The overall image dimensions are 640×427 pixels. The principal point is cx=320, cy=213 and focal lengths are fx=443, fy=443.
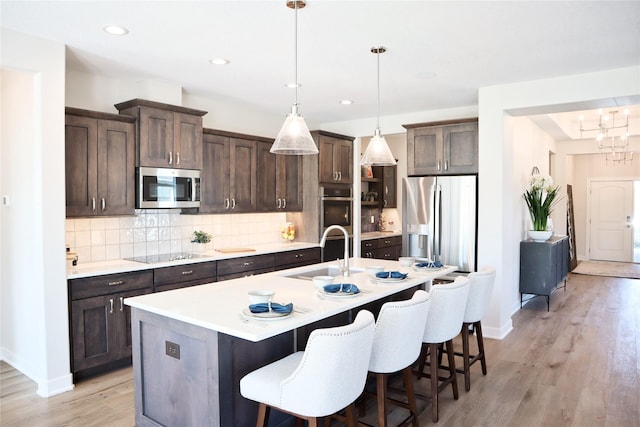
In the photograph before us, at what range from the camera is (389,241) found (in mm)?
7309

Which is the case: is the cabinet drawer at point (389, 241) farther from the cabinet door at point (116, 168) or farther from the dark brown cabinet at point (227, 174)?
the cabinet door at point (116, 168)

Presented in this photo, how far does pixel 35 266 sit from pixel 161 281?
39.7 inches

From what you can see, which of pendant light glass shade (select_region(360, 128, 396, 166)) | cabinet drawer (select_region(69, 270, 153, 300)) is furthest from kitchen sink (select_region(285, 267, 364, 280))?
cabinet drawer (select_region(69, 270, 153, 300))

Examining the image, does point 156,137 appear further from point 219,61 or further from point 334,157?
point 334,157

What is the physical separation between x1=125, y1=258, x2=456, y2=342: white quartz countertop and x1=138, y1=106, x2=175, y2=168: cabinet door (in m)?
1.75

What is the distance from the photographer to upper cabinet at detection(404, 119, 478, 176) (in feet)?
16.7

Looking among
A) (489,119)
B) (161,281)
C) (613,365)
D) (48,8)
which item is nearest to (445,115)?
(489,119)

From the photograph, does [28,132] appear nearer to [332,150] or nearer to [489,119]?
[332,150]

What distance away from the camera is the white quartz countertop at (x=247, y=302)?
207 centimetres

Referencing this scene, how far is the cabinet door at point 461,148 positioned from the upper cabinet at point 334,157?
1613 millimetres

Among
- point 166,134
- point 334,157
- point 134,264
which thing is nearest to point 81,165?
point 166,134

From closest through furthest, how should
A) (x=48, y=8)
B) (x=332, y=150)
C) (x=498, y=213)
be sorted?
(x=48, y=8) → (x=498, y=213) → (x=332, y=150)

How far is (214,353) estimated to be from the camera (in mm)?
2164

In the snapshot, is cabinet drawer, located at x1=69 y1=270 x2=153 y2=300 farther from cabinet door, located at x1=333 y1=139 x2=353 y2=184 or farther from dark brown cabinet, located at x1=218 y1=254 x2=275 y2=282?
cabinet door, located at x1=333 y1=139 x2=353 y2=184
